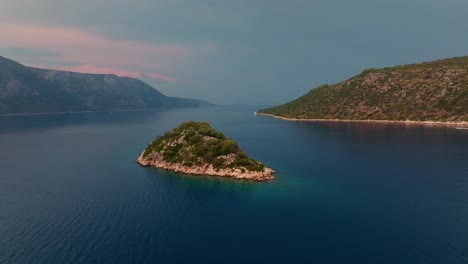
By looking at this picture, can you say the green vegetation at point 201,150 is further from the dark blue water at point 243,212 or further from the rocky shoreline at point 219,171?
the dark blue water at point 243,212

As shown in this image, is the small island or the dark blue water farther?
the small island

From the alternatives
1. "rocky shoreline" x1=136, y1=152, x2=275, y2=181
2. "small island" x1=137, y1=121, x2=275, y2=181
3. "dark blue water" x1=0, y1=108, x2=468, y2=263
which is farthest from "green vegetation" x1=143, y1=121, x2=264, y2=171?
"dark blue water" x1=0, y1=108, x2=468, y2=263

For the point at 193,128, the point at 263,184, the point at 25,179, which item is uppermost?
the point at 193,128

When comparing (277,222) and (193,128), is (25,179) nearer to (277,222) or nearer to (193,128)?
(193,128)

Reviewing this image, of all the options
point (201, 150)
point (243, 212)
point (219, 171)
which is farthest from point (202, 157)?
point (243, 212)

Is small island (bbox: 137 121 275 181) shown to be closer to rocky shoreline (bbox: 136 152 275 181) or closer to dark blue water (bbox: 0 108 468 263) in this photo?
rocky shoreline (bbox: 136 152 275 181)

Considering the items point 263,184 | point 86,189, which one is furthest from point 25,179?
point 263,184
